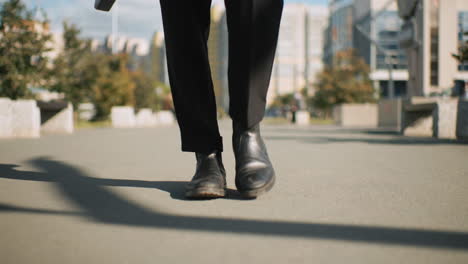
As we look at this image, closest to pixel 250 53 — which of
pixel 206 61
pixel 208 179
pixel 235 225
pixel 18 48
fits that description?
pixel 206 61

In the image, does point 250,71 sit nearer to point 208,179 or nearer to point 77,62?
point 208,179

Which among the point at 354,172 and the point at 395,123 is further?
the point at 395,123

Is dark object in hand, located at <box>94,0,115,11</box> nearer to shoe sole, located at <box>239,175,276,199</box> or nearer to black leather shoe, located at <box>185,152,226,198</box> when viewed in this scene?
black leather shoe, located at <box>185,152,226,198</box>

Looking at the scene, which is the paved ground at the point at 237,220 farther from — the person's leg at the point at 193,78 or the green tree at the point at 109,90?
the green tree at the point at 109,90

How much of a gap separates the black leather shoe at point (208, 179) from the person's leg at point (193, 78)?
48mm

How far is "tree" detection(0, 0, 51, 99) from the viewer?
11766 millimetres

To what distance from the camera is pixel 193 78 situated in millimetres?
2441

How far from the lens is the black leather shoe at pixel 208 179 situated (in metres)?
2.24

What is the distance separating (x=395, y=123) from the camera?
2014 cm

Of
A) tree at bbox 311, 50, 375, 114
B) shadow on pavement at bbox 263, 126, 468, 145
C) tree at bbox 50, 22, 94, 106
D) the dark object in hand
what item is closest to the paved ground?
the dark object in hand

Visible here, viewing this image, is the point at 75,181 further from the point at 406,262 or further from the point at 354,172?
the point at 406,262

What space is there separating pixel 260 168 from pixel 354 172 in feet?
4.10

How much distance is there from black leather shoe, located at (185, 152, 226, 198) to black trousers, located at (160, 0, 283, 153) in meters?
0.05

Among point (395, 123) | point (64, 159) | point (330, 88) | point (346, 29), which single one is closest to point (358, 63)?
point (330, 88)
